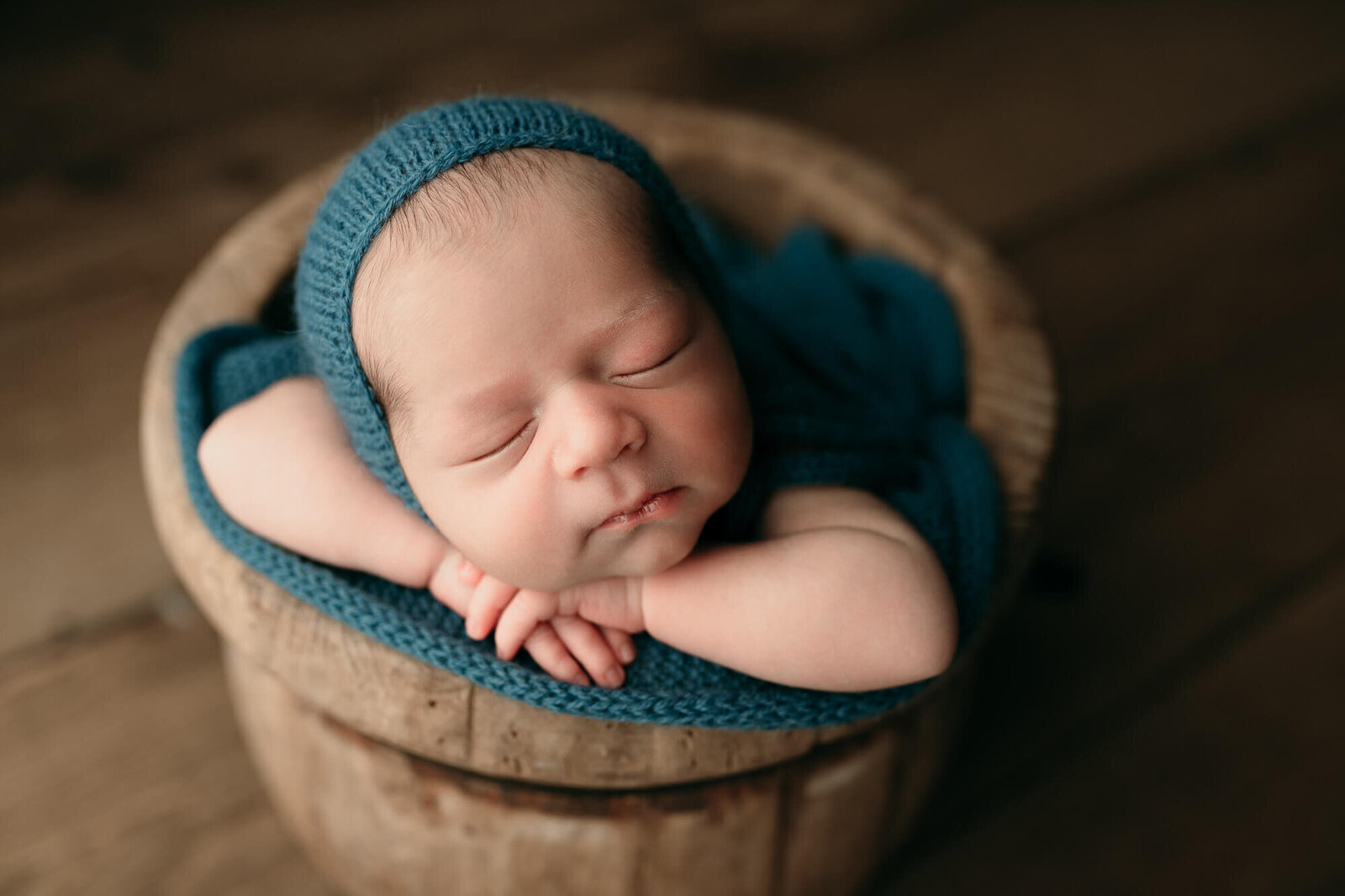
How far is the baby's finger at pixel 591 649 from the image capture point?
69 cm

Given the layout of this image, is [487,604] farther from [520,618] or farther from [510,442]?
[510,442]

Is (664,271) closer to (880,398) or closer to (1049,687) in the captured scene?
(880,398)

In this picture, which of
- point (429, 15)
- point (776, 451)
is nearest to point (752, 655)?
point (776, 451)

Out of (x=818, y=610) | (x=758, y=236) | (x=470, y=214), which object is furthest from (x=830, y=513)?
(x=758, y=236)

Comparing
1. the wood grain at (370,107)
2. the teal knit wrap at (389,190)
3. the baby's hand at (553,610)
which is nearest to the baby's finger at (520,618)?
the baby's hand at (553,610)

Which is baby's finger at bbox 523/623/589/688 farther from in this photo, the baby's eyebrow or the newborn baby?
the baby's eyebrow

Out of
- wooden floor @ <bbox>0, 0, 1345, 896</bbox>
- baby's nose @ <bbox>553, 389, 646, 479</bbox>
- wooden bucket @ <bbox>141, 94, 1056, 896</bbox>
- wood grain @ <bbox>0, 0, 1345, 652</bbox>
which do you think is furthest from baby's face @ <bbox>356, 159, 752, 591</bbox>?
wood grain @ <bbox>0, 0, 1345, 652</bbox>

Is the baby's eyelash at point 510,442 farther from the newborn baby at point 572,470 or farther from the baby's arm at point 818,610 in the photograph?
the baby's arm at point 818,610

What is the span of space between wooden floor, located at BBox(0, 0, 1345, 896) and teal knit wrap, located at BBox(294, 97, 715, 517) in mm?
597

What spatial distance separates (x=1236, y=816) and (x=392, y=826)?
2.82 feet

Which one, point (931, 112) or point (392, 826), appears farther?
point (931, 112)

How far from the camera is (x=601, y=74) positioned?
1741 millimetres

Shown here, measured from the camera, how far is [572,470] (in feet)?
2.01

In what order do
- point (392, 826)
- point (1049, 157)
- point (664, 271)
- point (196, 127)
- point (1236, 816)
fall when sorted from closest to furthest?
point (664, 271), point (392, 826), point (1236, 816), point (196, 127), point (1049, 157)
